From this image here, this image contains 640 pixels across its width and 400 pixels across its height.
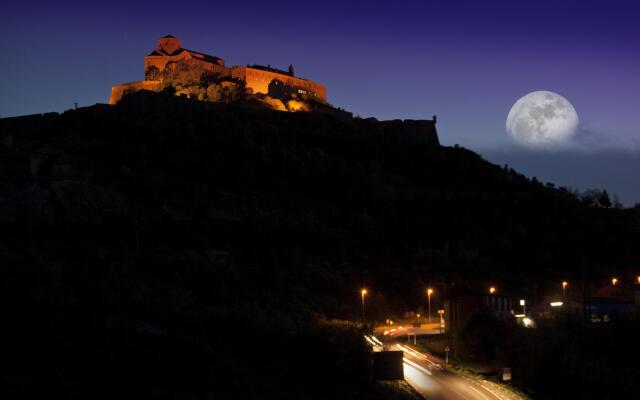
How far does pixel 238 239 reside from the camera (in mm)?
65438

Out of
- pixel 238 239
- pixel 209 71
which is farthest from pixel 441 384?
pixel 209 71

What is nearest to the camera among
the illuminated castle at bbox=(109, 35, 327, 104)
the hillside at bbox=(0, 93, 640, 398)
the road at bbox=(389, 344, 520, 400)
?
the hillside at bbox=(0, 93, 640, 398)

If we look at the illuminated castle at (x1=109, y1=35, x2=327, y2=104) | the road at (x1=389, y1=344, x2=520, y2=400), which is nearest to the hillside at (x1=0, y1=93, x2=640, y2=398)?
the road at (x1=389, y1=344, x2=520, y2=400)

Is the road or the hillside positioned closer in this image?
the hillside

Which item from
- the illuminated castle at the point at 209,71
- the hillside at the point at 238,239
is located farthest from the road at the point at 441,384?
the illuminated castle at the point at 209,71

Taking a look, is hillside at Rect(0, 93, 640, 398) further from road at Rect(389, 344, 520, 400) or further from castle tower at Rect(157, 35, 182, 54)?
castle tower at Rect(157, 35, 182, 54)

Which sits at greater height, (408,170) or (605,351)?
(408,170)

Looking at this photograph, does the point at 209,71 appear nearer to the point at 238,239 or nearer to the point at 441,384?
the point at 238,239

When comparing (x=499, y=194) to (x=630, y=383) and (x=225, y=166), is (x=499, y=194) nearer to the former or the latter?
(x=225, y=166)

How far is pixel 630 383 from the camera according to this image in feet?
131

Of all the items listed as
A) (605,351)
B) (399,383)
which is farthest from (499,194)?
(399,383)

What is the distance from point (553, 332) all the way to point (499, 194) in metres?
67.2

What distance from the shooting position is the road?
3044 cm

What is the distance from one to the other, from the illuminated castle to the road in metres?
92.4
